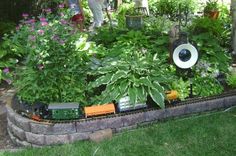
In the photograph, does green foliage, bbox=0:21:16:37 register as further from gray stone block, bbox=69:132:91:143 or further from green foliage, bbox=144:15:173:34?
gray stone block, bbox=69:132:91:143

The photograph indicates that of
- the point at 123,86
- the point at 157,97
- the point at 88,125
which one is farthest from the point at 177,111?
the point at 88,125

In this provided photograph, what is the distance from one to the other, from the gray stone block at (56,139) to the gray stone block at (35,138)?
0.05 meters

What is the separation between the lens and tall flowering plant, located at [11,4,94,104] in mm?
4676

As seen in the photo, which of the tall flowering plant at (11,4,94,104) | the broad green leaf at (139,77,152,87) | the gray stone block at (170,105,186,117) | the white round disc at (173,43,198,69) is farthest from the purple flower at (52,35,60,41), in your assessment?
the gray stone block at (170,105,186,117)

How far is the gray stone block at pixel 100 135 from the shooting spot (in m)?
4.37

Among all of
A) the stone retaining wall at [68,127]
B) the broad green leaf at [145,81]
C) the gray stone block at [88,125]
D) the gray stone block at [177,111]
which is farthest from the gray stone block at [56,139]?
the gray stone block at [177,111]

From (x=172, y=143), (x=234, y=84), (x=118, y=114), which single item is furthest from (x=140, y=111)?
(x=234, y=84)

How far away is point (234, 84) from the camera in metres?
5.30

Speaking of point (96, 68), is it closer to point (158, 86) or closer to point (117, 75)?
point (117, 75)

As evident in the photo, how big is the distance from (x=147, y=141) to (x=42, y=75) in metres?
1.52

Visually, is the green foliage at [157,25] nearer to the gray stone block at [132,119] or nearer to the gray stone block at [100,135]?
the gray stone block at [132,119]

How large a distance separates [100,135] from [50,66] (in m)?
1.10

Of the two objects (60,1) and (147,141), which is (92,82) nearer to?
(147,141)

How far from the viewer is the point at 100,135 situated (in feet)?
14.4
